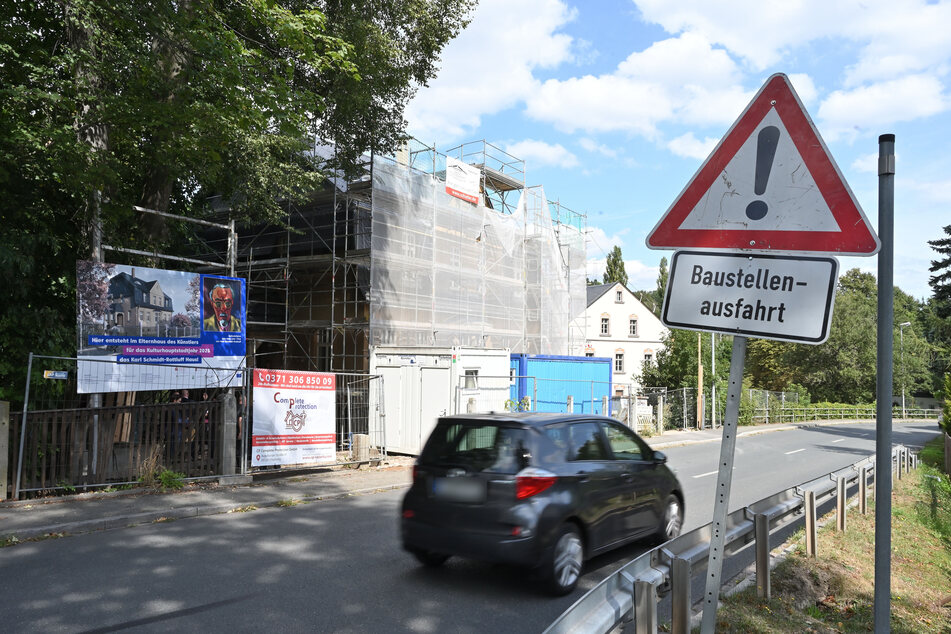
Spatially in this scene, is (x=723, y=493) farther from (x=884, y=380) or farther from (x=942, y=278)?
(x=942, y=278)

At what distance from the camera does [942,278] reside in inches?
1455

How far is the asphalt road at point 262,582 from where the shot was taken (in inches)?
201

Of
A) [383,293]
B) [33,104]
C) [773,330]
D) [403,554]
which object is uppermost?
[33,104]

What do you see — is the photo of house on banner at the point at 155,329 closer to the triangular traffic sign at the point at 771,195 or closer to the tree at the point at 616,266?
the triangular traffic sign at the point at 771,195

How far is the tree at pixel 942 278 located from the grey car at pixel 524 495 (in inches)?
1496

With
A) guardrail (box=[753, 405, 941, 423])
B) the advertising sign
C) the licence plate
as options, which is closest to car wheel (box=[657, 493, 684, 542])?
the licence plate

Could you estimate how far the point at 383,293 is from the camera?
67.9 ft

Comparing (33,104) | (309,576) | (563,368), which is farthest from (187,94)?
(563,368)

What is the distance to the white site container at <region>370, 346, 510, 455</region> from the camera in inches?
650

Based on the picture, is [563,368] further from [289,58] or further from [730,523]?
[730,523]

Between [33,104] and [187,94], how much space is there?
2.35 metres

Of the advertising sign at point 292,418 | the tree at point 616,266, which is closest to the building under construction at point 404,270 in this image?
the advertising sign at point 292,418

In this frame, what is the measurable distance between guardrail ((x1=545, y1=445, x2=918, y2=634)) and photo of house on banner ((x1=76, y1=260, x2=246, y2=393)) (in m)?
10.1

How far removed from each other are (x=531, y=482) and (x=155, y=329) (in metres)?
9.59
